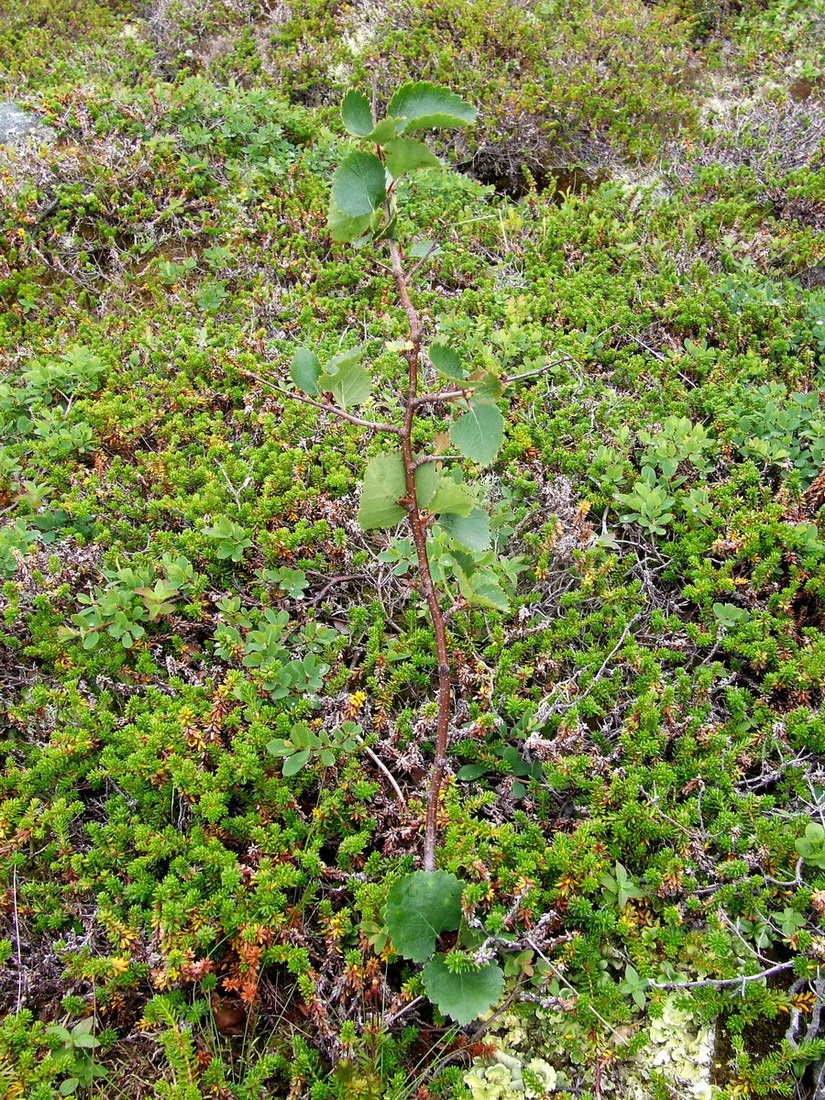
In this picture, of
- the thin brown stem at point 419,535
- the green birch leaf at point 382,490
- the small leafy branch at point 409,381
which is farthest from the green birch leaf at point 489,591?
the green birch leaf at point 382,490

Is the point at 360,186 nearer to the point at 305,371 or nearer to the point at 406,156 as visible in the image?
the point at 406,156

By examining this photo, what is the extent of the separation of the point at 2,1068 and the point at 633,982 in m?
1.93

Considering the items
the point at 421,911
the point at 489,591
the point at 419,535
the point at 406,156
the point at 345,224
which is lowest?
the point at 421,911

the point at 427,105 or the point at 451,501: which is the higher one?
the point at 427,105

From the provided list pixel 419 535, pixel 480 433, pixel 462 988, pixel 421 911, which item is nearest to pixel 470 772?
pixel 421 911

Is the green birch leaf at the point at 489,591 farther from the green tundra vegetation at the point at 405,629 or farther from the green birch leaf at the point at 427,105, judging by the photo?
the green birch leaf at the point at 427,105

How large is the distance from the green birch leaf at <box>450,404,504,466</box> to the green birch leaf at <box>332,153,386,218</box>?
21.7 inches

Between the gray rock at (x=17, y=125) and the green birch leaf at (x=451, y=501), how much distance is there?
651 centimetres

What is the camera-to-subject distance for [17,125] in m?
6.75

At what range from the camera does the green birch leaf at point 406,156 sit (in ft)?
5.49

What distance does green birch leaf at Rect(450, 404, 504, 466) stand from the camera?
70.6 inches

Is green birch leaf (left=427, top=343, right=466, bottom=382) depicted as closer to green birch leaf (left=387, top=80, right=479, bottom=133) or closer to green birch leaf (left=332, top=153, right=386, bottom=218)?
green birch leaf (left=332, top=153, right=386, bottom=218)

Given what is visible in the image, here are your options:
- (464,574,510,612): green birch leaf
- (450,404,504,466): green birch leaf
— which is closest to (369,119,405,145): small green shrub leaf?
(450,404,504,466): green birch leaf

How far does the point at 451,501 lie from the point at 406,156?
2.80ft
